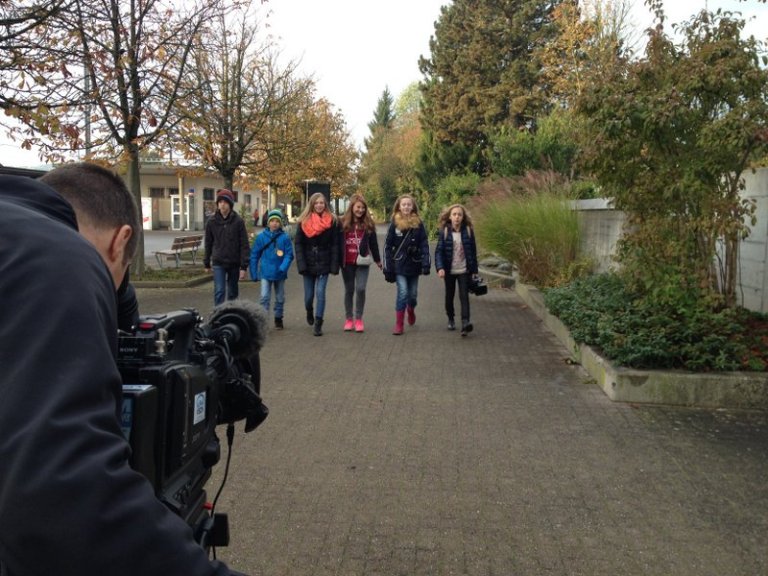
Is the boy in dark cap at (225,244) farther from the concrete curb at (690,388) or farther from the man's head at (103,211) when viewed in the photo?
the man's head at (103,211)

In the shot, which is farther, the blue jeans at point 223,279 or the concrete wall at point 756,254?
the blue jeans at point 223,279

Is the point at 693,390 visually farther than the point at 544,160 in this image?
No

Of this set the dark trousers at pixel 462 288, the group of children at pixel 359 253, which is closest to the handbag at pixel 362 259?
the group of children at pixel 359 253

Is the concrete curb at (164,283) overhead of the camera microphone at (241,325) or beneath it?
beneath

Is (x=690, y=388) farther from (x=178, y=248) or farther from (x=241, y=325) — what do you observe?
(x=178, y=248)

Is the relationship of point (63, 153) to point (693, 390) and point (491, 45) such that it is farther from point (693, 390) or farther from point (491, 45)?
point (491, 45)

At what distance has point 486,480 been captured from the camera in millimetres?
4391

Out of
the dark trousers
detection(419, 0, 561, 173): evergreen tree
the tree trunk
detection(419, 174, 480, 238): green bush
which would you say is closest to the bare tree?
the tree trunk

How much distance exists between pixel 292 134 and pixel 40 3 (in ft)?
54.4

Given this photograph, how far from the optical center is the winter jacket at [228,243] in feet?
33.7

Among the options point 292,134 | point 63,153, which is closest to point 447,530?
point 63,153

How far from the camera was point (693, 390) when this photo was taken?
591 centimetres

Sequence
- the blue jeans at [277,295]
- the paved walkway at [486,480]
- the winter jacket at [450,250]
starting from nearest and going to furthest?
1. the paved walkway at [486,480]
2. the winter jacket at [450,250]
3. the blue jeans at [277,295]

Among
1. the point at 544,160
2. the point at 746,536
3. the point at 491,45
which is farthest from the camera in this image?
the point at 491,45
